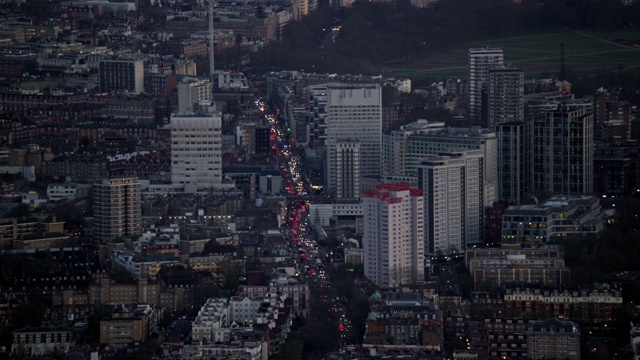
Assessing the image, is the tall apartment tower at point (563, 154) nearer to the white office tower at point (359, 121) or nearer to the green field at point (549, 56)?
the white office tower at point (359, 121)

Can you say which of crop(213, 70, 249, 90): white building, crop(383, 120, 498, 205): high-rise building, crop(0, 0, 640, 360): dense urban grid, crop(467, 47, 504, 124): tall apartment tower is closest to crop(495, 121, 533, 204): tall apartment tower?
crop(0, 0, 640, 360): dense urban grid

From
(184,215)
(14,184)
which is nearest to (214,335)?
(184,215)

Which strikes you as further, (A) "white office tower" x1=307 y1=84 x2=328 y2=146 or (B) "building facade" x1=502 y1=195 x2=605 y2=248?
(A) "white office tower" x1=307 y1=84 x2=328 y2=146

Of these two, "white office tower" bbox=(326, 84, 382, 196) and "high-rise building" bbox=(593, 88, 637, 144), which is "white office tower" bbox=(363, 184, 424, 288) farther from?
"high-rise building" bbox=(593, 88, 637, 144)

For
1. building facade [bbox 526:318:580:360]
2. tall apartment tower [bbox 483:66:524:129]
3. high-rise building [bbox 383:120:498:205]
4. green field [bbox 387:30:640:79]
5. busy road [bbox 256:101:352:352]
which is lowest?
building facade [bbox 526:318:580:360]

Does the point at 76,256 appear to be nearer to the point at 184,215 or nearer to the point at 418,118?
the point at 184,215

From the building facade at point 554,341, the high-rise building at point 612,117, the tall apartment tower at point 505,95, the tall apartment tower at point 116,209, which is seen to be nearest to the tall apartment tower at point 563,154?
the high-rise building at point 612,117

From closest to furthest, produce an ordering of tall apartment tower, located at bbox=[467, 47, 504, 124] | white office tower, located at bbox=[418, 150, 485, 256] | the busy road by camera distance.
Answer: the busy road < white office tower, located at bbox=[418, 150, 485, 256] < tall apartment tower, located at bbox=[467, 47, 504, 124]
